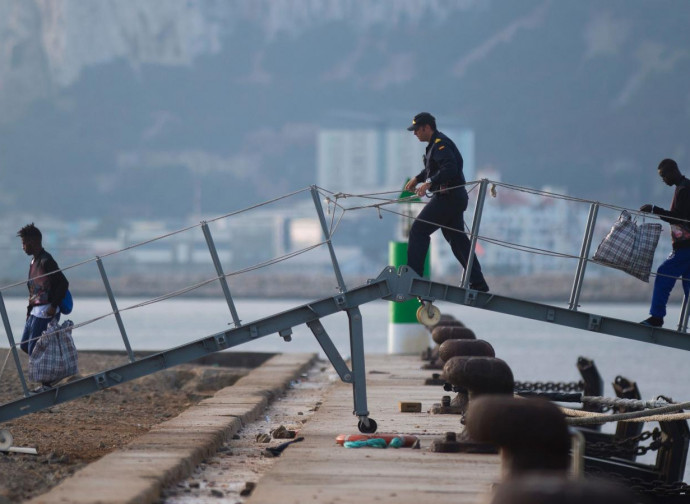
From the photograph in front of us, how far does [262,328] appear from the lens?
35.9ft

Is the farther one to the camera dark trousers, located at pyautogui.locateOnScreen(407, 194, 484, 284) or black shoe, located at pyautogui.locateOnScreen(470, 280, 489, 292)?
black shoe, located at pyautogui.locateOnScreen(470, 280, 489, 292)

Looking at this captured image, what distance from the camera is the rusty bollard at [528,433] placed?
5859 mm

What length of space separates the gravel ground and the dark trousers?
10.3ft

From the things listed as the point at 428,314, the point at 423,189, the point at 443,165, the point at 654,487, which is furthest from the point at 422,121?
the point at 654,487

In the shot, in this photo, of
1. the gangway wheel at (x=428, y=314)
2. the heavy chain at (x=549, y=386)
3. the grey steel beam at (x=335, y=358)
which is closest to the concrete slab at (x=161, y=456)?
the grey steel beam at (x=335, y=358)

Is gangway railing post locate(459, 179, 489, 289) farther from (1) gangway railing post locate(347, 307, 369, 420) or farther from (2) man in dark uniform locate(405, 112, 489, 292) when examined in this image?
(1) gangway railing post locate(347, 307, 369, 420)

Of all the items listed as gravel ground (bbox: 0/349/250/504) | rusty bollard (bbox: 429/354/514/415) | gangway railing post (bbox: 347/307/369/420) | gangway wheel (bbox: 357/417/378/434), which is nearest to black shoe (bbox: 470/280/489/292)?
gangway railing post (bbox: 347/307/369/420)

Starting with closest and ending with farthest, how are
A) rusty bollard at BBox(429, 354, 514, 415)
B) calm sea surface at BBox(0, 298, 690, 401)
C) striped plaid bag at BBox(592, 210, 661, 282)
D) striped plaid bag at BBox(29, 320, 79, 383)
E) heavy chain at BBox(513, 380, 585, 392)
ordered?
rusty bollard at BBox(429, 354, 514, 415), striped plaid bag at BBox(29, 320, 79, 383), striped plaid bag at BBox(592, 210, 661, 282), heavy chain at BBox(513, 380, 585, 392), calm sea surface at BBox(0, 298, 690, 401)

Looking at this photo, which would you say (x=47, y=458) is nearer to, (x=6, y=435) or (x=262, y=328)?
(x=6, y=435)

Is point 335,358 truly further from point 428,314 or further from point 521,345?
point 521,345

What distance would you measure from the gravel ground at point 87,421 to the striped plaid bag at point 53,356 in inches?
22.6

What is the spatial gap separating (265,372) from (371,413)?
190 inches

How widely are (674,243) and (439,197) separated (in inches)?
89.8

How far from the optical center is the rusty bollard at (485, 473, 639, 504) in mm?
4281
